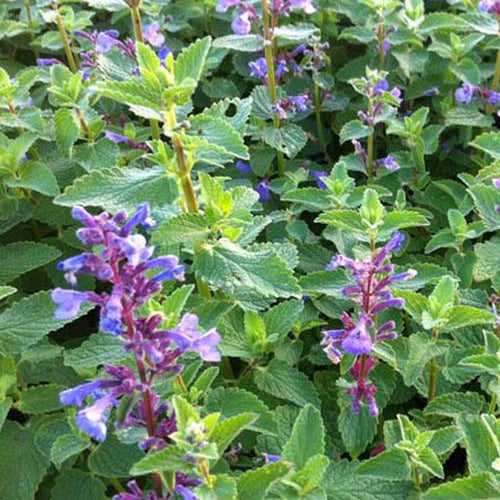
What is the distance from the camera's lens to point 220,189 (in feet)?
7.04

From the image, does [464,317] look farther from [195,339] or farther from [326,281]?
[195,339]

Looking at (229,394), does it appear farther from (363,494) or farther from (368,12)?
(368,12)

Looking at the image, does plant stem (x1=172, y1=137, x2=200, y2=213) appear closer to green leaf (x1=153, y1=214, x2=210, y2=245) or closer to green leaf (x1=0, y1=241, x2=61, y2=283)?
green leaf (x1=153, y1=214, x2=210, y2=245)

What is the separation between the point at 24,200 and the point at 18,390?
3.12 ft

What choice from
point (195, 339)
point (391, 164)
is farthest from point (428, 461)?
point (391, 164)

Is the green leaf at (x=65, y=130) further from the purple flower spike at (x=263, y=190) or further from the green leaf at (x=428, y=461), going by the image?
the green leaf at (x=428, y=461)

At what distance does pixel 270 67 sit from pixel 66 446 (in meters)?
1.92

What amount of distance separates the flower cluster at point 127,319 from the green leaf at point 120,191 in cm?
21

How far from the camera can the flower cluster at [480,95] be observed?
3.48m

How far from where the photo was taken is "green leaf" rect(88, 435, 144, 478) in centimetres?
218

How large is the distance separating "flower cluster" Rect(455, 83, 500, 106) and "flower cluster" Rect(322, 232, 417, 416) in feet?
4.72

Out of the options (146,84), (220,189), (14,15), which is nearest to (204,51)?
(146,84)

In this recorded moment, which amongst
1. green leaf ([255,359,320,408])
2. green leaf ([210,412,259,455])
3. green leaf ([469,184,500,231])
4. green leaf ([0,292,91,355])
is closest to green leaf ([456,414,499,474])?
green leaf ([255,359,320,408])

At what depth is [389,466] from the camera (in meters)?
2.09
